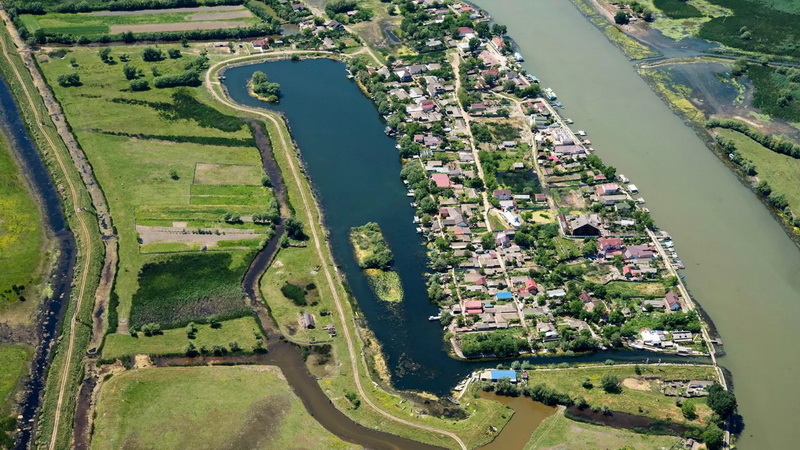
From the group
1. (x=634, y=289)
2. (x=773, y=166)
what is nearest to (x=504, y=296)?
(x=634, y=289)

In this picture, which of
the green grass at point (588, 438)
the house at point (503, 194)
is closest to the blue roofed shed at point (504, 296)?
the green grass at point (588, 438)

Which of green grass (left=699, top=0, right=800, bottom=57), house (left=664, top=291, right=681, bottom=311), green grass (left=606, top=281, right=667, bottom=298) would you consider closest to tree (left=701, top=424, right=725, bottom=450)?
house (left=664, top=291, right=681, bottom=311)

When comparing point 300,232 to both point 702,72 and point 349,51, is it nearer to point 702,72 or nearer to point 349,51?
point 349,51

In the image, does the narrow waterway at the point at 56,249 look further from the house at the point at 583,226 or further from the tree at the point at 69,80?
the house at the point at 583,226

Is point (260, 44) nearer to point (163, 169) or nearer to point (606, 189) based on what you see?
point (163, 169)

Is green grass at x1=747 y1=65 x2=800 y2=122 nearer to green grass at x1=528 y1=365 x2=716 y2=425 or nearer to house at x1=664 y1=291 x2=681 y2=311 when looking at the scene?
house at x1=664 y1=291 x2=681 y2=311
